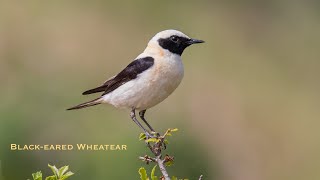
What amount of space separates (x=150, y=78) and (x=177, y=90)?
108 inches

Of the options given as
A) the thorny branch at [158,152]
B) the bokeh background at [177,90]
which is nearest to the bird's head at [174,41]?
the thorny branch at [158,152]

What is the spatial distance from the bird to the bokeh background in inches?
42.0

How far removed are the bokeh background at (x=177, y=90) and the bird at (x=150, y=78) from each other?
42.0 inches

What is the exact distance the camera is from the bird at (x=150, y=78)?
253cm

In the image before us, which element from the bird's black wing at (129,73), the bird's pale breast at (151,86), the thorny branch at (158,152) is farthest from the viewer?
the bird's black wing at (129,73)

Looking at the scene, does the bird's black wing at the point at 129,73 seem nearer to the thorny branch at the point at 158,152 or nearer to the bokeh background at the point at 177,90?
the thorny branch at the point at 158,152

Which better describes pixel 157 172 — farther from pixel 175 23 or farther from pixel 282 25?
pixel 282 25

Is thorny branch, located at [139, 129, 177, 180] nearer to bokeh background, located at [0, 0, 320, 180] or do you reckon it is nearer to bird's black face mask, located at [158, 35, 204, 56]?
bird's black face mask, located at [158, 35, 204, 56]

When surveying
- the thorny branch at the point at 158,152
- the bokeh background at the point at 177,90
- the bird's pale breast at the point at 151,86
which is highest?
the bokeh background at the point at 177,90

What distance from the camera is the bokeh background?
13.4ft

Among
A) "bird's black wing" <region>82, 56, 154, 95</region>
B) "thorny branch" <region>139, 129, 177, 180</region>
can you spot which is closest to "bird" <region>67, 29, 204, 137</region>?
"bird's black wing" <region>82, 56, 154, 95</region>

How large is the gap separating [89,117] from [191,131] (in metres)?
0.72

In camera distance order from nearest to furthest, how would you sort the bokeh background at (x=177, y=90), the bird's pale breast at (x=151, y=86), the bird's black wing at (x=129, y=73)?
the bird's pale breast at (x=151, y=86) → the bird's black wing at (x=129, y=73) → the bokeh background at (x=177, y=90)

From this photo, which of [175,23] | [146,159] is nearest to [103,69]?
[175,23]
